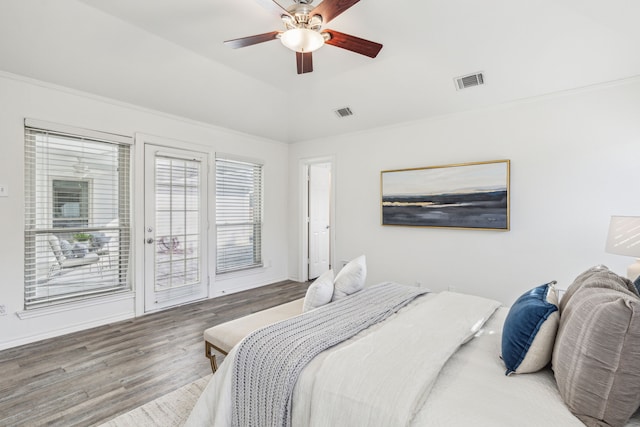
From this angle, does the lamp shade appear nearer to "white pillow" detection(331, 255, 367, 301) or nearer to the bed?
the bed

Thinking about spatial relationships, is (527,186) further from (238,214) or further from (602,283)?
(238,214)

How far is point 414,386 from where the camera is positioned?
1180mm

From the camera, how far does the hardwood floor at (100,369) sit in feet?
6.73

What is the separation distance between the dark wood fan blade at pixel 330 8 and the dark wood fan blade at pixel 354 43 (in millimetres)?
127

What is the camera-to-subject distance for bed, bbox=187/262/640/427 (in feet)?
3.56

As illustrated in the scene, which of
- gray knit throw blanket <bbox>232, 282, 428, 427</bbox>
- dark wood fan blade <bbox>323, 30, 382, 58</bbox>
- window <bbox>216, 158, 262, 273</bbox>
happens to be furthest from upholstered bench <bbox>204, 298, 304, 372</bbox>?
window <bbox>216, 158, 262, 273</bbox>

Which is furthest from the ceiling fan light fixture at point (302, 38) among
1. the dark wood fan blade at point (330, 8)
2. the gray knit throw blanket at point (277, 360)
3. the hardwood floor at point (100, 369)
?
the hardwood floor at point (100, 369)

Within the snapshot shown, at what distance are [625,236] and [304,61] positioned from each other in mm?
2890

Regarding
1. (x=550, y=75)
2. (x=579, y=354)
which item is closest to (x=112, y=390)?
(x=579, y=354)

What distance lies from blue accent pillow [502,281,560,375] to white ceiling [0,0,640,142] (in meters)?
2.41

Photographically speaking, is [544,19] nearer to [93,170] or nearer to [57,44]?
[57,44]

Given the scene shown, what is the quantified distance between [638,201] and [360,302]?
2857mm

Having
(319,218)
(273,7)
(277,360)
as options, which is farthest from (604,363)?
(319,218)

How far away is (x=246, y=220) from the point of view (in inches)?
202
